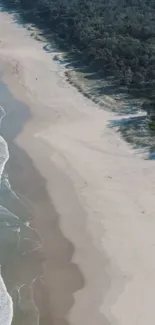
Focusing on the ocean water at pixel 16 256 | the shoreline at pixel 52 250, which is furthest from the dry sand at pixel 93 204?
the ocean water at pixel 16 256

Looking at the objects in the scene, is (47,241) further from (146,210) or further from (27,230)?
(146,210)

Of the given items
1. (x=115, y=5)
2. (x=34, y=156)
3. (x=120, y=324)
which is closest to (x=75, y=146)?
(x=34, y=156)

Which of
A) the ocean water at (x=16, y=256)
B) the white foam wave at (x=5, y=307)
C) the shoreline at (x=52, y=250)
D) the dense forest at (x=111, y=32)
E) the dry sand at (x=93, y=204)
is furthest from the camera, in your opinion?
the dense forest at (x=111, y=32)

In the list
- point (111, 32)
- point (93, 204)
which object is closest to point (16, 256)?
point (93, 204)

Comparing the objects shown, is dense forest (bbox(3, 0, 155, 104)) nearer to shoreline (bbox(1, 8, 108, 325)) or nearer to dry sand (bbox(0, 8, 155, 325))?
dry sand (bbox(0, 8, 155, 325))

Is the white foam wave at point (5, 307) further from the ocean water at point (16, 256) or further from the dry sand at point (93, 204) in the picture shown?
the dry sand at point (93, 204)

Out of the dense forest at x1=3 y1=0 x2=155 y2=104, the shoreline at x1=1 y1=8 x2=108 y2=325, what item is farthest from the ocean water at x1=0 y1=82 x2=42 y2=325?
the dense forest at x1=3 y1=0 x2=155 y2=104
